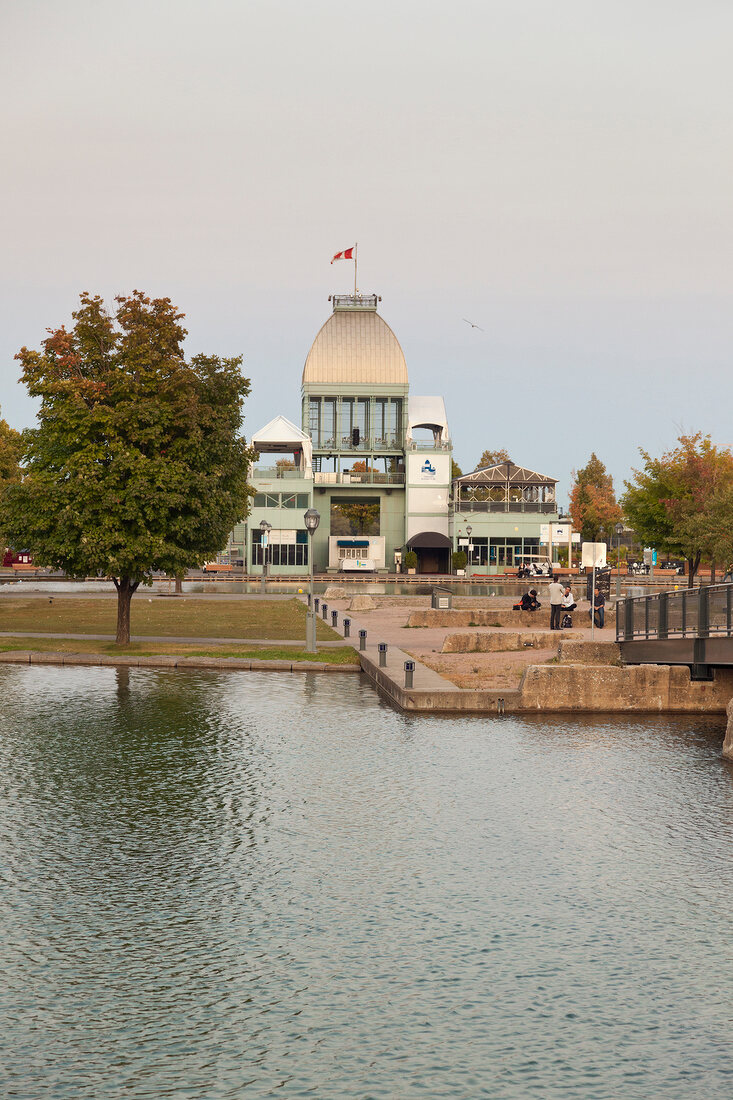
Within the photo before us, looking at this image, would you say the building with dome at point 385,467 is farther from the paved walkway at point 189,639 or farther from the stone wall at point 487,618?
the paved walkway at point 189,639

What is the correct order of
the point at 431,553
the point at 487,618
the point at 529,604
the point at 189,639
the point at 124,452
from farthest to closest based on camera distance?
the point at 431,553 → the point at 529,604 → the point at 487,618 → the point at 189,639 → the point at 124,452

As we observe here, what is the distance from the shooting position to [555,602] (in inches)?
1431

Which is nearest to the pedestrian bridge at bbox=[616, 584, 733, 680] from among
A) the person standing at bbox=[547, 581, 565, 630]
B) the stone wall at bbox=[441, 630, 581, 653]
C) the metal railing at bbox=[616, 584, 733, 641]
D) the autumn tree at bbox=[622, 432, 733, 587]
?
the metal railing at bbox=[616, 584, 733, 641]

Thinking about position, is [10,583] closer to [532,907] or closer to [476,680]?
[476,680]

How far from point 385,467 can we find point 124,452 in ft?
229

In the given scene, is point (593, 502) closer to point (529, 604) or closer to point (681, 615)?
point (529, 604)

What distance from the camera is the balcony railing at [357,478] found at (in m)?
92.7

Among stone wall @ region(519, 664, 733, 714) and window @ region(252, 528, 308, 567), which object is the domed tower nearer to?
window @ region(252, 528, 308, 567)

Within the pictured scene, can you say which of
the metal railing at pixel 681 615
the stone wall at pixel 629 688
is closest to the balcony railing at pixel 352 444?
the metal railing at pixel 681 615

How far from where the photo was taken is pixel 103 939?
28.5 feet

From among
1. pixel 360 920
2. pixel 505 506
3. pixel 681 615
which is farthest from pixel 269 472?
pixel 360 920

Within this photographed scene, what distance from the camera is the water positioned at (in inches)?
270

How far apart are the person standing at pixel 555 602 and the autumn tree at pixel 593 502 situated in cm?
7980

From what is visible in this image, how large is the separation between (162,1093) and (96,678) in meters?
18.4
